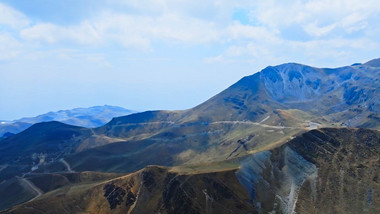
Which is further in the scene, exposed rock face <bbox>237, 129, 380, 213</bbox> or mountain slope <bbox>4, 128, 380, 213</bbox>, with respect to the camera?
exposed rock face <bbox>237, 129, 380, 213</bbox>

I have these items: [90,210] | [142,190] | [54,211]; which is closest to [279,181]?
[142,190]

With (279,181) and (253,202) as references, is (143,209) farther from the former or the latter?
(279,181)

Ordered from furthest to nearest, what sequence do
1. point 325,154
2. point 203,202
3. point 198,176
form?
1. point 325,154
2. point 198,176
3. point 203,202

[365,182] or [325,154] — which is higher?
[325,154]

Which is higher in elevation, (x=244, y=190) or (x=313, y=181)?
(x=244, y=190)

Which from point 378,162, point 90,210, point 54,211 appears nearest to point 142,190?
point 90,210

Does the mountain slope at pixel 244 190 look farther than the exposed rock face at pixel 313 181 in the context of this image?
No

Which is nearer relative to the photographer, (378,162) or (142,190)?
(142,190)

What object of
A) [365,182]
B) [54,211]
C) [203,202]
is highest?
[54,211]

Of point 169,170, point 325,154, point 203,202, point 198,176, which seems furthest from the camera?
point 325,154

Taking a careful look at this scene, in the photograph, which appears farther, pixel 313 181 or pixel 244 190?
pixel 313 181

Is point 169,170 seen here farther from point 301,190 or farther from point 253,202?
point 301,190
